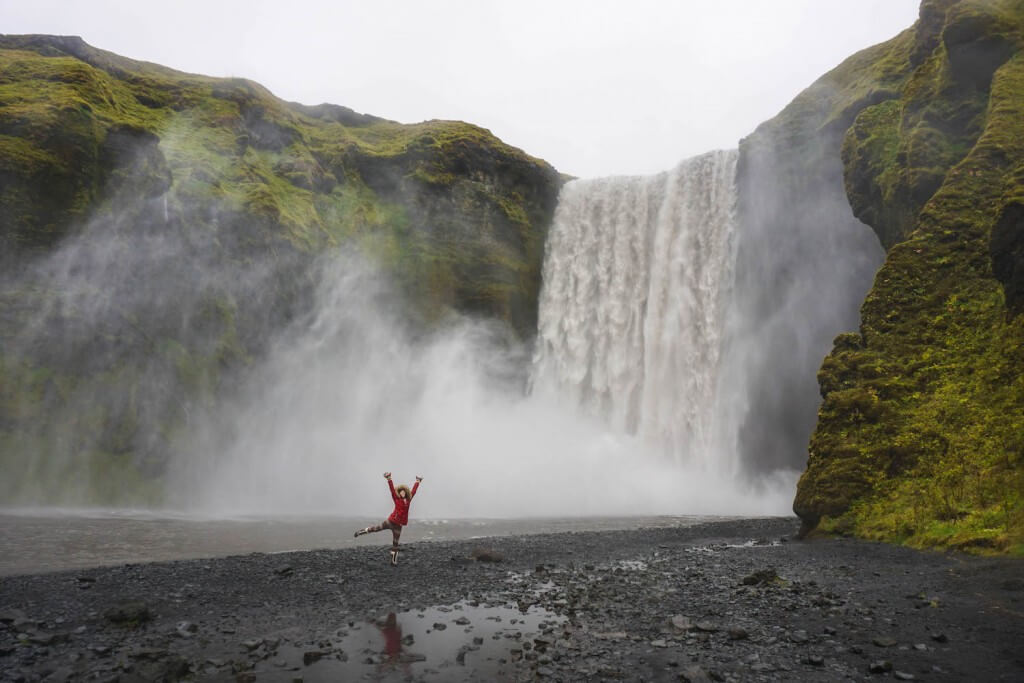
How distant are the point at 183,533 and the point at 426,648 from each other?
47.2 ft

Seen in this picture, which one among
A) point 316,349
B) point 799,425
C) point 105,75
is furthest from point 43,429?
point 799,425

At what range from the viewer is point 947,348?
1659cm

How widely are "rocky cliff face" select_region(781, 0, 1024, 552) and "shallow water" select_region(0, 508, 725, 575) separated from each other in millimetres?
7785

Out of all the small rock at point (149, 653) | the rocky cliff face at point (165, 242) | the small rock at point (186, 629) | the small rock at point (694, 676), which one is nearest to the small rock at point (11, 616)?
the small rock at point (186, 629)

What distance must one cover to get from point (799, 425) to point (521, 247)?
936 inches

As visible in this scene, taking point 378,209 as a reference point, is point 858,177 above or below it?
below

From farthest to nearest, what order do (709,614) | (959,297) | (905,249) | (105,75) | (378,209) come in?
1. (378,209)
2. (105,75)
3. (905,249)
4. (959,297)
5. (709,614)

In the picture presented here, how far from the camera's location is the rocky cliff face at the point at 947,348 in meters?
13.5

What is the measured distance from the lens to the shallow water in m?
13.5

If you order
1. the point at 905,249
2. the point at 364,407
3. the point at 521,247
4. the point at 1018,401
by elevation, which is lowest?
the point at 1018,401

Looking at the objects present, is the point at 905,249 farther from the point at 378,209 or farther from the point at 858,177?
the point at 378,209

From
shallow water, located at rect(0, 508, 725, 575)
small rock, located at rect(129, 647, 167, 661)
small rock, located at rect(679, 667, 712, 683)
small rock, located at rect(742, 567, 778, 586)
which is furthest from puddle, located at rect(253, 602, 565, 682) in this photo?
shallow water, located at rect(0, 508, 725, 575)

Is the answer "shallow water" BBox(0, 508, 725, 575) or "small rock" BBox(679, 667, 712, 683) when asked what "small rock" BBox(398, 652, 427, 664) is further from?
"shallow water" BBox(0, 508, 725, 575)

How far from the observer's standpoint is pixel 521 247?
47.0 metres
